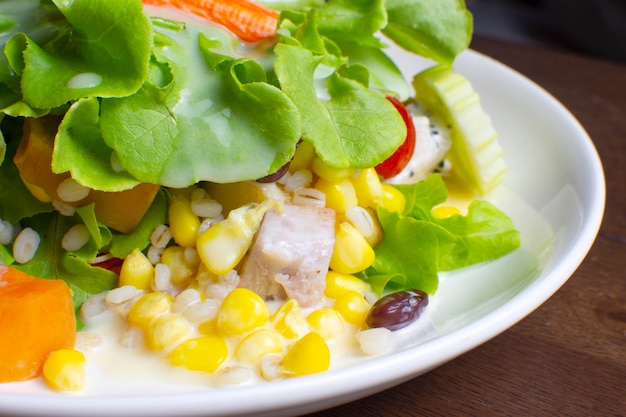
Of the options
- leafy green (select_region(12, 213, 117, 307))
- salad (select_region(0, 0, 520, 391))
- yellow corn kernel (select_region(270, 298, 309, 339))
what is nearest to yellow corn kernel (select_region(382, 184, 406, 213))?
salad (select_region(0, 0, 520, 391))

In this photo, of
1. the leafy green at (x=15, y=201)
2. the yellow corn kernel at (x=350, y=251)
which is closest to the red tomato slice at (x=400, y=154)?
the yellow corn kernel at (x=350, y=251)

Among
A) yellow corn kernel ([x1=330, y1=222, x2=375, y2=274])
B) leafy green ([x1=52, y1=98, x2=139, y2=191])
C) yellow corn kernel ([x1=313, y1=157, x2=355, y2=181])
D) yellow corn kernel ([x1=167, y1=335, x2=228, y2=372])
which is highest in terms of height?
leafy green ([x1=52, y1=98, x2=139, y2=191])

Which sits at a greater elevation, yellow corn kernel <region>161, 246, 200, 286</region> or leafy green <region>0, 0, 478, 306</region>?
leafy green <region>0, 0, 478, 306</region>

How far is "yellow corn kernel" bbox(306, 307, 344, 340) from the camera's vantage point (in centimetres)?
204

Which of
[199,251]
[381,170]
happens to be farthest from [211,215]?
[381,170]

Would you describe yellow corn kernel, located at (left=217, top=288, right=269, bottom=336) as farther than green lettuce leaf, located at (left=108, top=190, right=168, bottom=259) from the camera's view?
No

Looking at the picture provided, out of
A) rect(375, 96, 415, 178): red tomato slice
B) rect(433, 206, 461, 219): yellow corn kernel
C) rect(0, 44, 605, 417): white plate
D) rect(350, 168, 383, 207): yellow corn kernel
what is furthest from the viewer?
rect(433, 206, 461, 219): yellow corn kernel

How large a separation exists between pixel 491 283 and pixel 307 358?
759mm

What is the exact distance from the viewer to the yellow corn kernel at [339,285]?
2221 millimetres

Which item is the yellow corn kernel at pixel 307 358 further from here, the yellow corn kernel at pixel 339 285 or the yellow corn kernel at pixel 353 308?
the yellow corn kernel at pixel 339 285

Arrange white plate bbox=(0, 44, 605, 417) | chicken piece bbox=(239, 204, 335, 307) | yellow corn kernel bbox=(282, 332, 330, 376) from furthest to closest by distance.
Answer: chicken piece bbox=(239, 204, 335, 307) → yellow corn kernel bbox=(282, 332, 330, 376) → white plate bbox=(0, 44, 605, 417)

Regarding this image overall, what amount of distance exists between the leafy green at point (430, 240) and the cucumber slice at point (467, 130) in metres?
0.22

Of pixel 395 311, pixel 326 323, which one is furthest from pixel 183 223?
pixel 395 311

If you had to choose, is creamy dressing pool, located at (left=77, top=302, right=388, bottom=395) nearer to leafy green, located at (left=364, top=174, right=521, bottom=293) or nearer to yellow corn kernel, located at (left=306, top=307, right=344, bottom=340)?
yellow corn kernel, located at (left=306, top=307, right=344, bottom=340)
